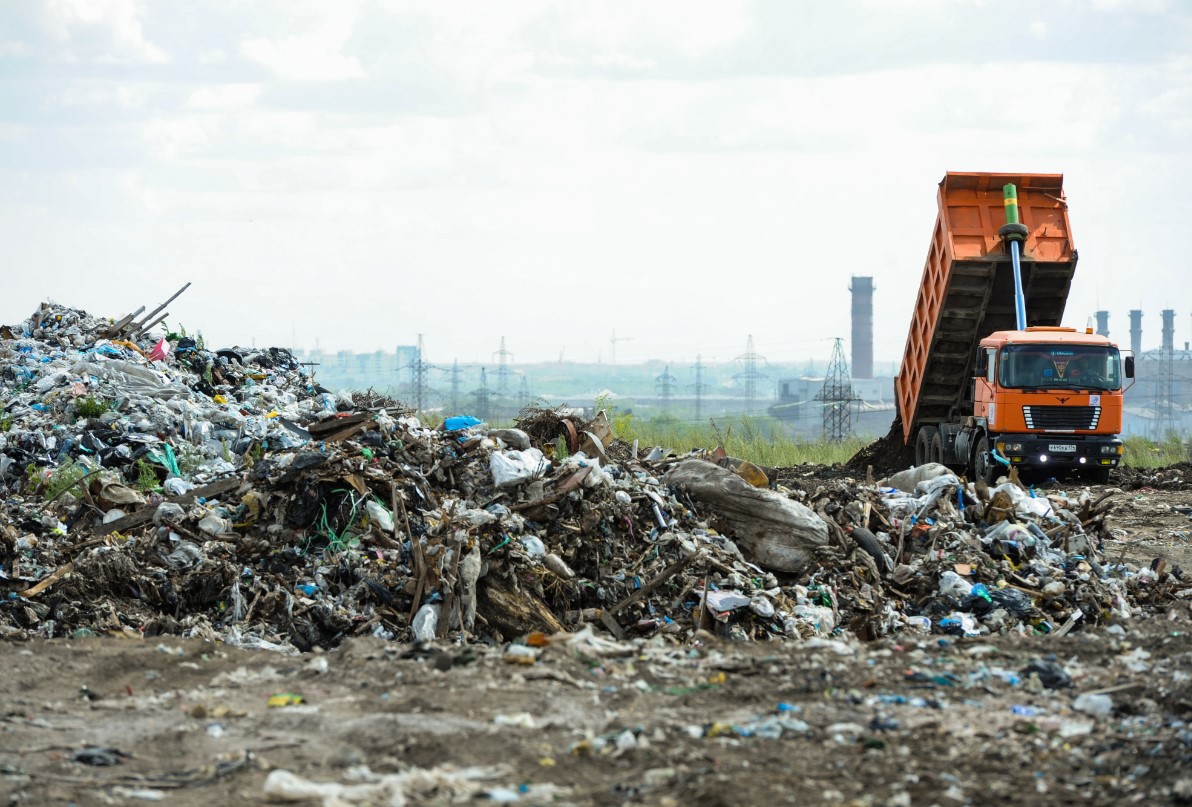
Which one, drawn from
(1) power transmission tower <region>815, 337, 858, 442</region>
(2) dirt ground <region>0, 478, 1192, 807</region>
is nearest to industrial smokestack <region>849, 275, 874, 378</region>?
(1) power transmission tower <region>815, 337, 858, 442</region>

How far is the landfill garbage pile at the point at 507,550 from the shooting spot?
729 cm

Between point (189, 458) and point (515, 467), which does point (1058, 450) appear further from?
point (189, 458)

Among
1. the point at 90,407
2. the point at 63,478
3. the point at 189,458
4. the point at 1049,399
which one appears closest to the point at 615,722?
the point at 63,478

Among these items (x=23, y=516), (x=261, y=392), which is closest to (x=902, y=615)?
(x=23, y=516)

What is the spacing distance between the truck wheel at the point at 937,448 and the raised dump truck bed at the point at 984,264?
3.25 ft

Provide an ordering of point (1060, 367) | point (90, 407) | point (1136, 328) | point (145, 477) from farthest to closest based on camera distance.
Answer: point (1136, 328)
point (1060, 367)
point (90, 407)
point (145, 477)

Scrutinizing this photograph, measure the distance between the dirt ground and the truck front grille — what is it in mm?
8575

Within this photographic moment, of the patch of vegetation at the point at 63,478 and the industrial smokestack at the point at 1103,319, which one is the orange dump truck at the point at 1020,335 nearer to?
the patch of vegetation at the point at 63,478

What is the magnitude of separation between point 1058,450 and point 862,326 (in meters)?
63.9

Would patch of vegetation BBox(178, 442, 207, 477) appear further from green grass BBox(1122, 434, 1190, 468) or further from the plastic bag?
green grass BBox(1122, 434, 1190, 468)

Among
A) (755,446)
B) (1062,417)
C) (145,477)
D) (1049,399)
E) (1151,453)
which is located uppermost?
(1049,399)

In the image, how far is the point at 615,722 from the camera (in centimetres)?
458

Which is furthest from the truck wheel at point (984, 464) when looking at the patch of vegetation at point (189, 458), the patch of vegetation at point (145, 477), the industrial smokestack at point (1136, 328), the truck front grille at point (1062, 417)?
the industrial smokestack at point (1136, 328)

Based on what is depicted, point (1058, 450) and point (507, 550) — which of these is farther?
point (1058, 450)
